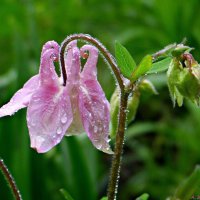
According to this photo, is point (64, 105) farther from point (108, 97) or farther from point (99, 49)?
point (108, 97)

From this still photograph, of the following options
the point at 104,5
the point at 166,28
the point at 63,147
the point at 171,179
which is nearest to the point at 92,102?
the point at 63,147

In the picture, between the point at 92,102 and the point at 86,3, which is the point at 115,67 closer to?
the point at 92,102

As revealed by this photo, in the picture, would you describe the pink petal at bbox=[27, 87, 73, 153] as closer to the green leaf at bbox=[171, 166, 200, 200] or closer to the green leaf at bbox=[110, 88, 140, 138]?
the green leaf at bbox=[110, 88, 140, 138]

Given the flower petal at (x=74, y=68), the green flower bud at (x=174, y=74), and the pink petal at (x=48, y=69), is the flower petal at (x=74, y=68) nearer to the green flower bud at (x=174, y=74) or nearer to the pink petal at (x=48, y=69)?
the pink petal at (x=48, y=69)

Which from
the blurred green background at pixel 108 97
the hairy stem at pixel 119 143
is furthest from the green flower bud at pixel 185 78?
the blurred green background at pixel 108 97

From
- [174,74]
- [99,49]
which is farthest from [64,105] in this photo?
[174,74]

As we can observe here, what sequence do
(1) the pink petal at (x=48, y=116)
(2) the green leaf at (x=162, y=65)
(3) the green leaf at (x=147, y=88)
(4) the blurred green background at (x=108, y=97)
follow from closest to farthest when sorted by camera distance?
(1) the pink petal at (x=48, y=116) → (2) the green leaf at (x=162, y=65) → (3) the green leaf at (x=147, y=88) → (4) the blurred green background at (x=108, y=97)
